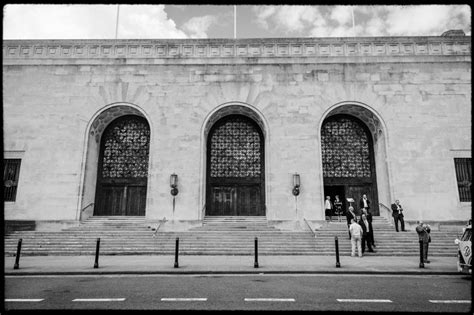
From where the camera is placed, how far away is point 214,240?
15.5 m

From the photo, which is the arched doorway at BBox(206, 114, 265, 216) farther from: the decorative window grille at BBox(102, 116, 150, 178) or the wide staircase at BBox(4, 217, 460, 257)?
the decorative window grille at BBox(102, 116, 150, 178)

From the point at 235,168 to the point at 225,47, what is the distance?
24.0ft

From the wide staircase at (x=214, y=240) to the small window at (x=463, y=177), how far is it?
2.39 m

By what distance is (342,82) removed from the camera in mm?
19531

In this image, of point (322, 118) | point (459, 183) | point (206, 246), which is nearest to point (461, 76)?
point (459, 183)

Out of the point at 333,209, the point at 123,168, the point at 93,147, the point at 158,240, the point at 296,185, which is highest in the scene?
the point at 93,147

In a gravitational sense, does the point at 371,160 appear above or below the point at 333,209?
above

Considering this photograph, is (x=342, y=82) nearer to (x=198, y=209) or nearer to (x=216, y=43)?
(x=216, y=43)

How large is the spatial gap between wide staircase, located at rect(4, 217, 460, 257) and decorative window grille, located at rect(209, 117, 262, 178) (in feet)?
11.4

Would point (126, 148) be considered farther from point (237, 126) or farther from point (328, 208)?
point (328, 208)

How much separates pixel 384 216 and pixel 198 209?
10.3 meters

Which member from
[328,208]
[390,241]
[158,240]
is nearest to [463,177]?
[390,241]

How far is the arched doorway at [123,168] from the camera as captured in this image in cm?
1978

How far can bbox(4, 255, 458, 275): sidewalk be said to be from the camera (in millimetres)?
9750
